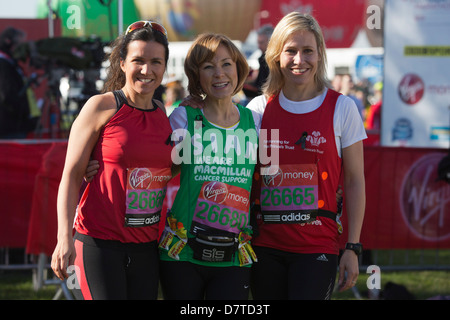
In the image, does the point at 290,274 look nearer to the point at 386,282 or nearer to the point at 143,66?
the point at 143,66

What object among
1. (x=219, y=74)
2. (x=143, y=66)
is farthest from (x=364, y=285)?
(x=143, y=66)

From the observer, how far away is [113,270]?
2.64m

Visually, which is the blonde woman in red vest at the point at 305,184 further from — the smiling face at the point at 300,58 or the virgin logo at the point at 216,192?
the virgin logo at the point at 216,192

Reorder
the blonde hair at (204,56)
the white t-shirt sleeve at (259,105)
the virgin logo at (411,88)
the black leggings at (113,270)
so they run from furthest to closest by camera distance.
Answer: the virgin logo at (411,88), the white t-shirt sleeve at (259,105), the blonde hair at (204,56), the black leggings at (113,270)

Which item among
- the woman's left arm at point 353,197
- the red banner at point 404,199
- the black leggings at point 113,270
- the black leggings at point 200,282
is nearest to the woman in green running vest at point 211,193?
the black leggings at point 200,282

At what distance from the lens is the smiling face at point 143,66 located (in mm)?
2789

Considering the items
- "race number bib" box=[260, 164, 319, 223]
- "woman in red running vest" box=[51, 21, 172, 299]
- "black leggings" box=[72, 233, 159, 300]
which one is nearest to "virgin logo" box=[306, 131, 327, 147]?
"race number bib" box=[260, 164, 319, 223]

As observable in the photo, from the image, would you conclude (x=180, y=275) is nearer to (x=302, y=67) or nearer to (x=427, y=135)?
(x=302, y=67)

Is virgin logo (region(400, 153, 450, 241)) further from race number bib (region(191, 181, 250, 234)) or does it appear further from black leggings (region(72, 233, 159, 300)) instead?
black leggings (region(72, 233, 159, 300))

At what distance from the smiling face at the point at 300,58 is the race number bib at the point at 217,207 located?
652 mm

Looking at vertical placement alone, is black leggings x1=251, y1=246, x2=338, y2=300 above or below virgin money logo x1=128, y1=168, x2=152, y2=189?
below

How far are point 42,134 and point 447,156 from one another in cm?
583

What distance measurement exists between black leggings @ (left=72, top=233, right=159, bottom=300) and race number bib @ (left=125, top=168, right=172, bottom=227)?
112mm

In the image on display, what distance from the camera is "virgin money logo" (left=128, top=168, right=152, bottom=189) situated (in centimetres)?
268
